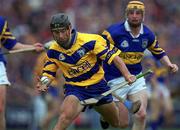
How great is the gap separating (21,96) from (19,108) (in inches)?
10.9

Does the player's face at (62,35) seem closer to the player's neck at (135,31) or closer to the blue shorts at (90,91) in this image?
the blue shorts at (90,91)

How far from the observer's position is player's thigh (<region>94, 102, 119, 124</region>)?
434 inches

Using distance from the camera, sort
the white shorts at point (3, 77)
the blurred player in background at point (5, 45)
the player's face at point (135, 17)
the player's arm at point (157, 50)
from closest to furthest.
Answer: the blurred player in background at point (5, 45) < the white shorts at point (3, 77) < the player's face at point (135, 17) < the player's arm at point (157, 50)

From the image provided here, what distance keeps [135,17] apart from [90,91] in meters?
1.53

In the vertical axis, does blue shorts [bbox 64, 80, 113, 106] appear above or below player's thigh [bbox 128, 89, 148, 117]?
above

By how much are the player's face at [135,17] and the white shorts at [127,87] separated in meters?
0.86

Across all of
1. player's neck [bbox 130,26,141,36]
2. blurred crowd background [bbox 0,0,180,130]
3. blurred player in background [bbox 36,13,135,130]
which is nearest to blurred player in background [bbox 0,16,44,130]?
blurred player in background [bbox 36,13,135,130]

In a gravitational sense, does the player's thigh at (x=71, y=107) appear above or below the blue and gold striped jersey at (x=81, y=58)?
below

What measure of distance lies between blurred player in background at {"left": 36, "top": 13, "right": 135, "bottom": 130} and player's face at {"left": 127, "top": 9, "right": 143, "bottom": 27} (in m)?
0.91

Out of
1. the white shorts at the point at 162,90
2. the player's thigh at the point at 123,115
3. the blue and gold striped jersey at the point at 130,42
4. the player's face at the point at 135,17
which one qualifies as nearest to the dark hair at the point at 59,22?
the blue and gold striped jersey at the point at 130,42

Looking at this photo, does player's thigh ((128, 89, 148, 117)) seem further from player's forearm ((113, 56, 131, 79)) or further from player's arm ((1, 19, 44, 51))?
player's arm ((1, 19, 44, 51))

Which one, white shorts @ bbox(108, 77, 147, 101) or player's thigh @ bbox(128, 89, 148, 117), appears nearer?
player's thigh @ bbox(128, 89, 148, 117)

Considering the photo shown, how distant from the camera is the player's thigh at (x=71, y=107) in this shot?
10211 millimetres

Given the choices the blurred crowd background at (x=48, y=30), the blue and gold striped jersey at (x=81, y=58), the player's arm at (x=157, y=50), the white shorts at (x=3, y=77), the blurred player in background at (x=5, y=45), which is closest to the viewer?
the blue and gold striped jersey at (x=81, y=58)
